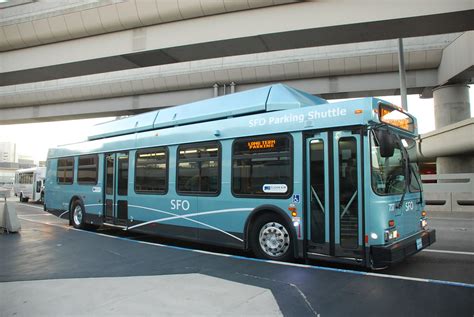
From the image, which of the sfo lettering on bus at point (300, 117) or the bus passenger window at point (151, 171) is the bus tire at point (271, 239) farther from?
the bus passenger window at point (151, 171)

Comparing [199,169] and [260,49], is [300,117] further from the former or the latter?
[260,49]

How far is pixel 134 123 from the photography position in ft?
37.7

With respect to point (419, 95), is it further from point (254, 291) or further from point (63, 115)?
point (63, 115)

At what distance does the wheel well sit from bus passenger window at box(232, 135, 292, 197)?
11.6 inches

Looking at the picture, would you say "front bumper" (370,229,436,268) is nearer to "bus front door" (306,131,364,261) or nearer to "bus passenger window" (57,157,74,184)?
"bus front door" (306,131,364,261)

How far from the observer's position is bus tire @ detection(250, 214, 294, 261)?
7.23 meters

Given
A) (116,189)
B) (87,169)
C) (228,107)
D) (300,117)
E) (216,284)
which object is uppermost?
(228,107)

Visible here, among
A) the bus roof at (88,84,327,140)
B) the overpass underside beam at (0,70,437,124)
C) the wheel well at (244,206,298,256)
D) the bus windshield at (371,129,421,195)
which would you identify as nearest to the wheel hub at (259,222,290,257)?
the wheel well at (244,206,298,256)

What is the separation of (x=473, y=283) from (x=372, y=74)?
56.6ft

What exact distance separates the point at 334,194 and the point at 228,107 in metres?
3.45

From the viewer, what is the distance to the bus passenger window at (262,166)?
732 centimetres

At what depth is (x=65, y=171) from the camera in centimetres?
1420

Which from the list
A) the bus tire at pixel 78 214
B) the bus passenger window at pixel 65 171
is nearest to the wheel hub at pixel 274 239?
the bus tire at pixel 78 214

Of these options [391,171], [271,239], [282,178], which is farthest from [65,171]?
[391,171]
